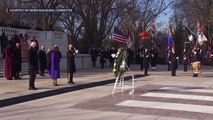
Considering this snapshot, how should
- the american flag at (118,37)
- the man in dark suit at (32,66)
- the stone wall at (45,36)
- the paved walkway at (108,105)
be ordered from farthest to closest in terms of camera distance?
the stone wall at (45,36), the american flag at (118,37), the man in dark suit at (32,66), the paved walkway at (108,105)

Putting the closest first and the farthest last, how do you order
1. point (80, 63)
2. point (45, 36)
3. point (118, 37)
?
1. point (118, 37)
2. point (80, 63)
3. point (45, 36)

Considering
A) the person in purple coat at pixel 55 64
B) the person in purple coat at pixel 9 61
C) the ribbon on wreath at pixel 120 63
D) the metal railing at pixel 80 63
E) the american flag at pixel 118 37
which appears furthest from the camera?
the metal railing at pixel 80 63

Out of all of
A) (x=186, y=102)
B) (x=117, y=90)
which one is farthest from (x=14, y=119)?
(x=117, y=90)

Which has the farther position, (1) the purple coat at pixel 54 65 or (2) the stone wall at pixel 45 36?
(2) the stone wall at pixel 45 36

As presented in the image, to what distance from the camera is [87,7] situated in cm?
4112

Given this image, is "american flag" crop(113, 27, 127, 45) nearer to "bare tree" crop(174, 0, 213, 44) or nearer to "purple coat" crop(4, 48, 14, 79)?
"purple coat" crop(4, 48, 14, 79)

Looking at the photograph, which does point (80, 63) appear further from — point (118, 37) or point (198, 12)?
point (198, 12)

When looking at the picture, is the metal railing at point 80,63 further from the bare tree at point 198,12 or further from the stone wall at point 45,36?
the bare tree at point 198,12

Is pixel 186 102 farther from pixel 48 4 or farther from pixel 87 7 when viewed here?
pixel 48 4

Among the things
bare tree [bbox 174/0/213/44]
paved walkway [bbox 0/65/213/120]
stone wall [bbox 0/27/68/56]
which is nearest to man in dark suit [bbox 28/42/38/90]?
paved walkway [bbox 0/65/213/120]

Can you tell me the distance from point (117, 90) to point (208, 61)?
32.4 m

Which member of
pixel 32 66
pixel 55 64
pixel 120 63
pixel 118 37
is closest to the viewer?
pixel 120 63

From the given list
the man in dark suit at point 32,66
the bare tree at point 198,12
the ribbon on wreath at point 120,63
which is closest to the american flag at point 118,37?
the ribbon on wreath at point 120,63

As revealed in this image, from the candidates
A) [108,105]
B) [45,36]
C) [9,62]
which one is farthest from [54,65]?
[45,36]
